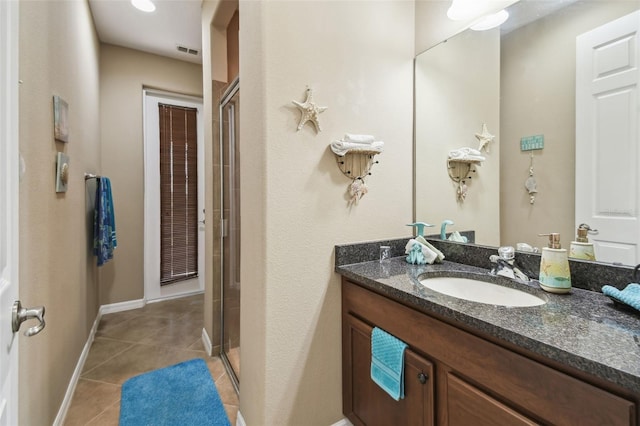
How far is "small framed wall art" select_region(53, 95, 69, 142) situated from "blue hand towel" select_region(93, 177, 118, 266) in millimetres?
917

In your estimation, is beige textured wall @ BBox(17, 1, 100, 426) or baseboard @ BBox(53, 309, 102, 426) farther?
baseboard @ BBox(53, 309, 102, 426)

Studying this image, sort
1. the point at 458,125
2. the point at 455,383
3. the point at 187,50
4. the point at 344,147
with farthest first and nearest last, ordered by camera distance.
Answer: the point at 187,50 < the point at 458,125 < the point at 344,147 < the point at 455,383

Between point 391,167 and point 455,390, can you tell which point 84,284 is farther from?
point 455,390

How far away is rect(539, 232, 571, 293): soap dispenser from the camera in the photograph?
1.06m

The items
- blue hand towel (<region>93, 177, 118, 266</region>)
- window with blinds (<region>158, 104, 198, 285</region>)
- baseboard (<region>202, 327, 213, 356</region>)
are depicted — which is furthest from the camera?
window with blinds (<region>158, 104, 198, 285</region>)

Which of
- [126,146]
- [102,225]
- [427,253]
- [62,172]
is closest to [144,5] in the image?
[126,146]

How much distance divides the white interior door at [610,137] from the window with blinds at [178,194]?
149 inches

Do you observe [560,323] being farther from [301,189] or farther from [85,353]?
[85,353]

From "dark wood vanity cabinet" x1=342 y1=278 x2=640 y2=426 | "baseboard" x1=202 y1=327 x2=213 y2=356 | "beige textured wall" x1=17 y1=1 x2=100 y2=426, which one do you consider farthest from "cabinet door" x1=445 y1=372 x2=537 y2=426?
"baseboard" x1=202 y1=327 x2=213 y2=356

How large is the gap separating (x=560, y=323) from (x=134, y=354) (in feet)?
9.39

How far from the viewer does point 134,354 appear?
7.91 ft

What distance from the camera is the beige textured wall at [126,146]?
Result: 127 inches

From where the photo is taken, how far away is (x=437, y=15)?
1662 millimetres
